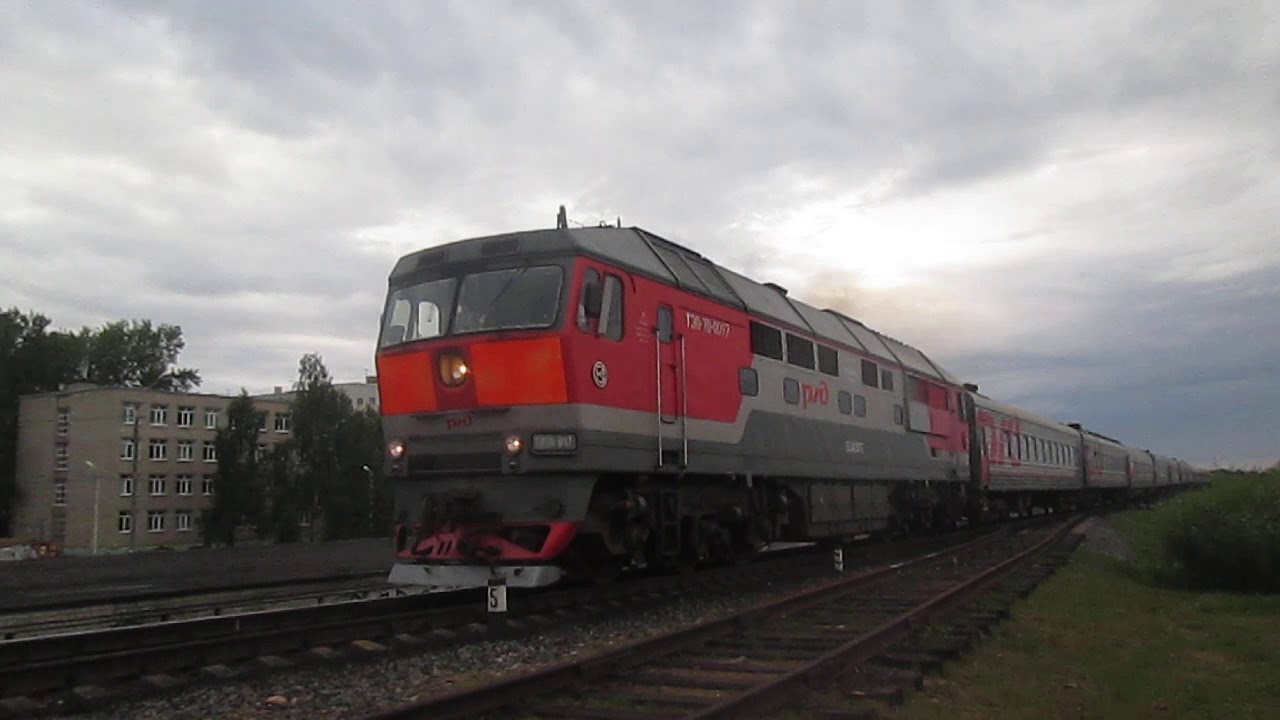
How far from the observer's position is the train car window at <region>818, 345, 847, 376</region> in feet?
53.5

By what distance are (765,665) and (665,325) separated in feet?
16.5

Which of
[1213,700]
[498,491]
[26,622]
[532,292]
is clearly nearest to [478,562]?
[498,491]

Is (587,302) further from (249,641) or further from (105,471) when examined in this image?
(105,471)

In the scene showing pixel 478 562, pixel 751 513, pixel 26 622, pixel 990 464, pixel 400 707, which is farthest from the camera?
pixel 990 464

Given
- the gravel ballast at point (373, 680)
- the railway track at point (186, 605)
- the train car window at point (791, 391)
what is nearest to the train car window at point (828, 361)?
the train car window at point (791, 391)

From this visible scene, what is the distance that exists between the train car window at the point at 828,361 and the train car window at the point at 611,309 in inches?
240

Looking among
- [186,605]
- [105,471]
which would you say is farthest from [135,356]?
[186,605]

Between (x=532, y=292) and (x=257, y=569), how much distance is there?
13749 mm

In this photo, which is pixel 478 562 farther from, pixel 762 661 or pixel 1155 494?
pixel 1155 494

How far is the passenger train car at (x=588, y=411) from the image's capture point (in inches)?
396

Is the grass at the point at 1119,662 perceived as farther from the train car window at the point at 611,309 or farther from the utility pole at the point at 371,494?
the utility pole at the point at 371,494

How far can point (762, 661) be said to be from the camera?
26.2 feet

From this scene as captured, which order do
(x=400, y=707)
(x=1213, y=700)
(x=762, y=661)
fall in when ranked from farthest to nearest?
(x=762, y=661)
(x=1213, y=700)
(x=400, y=707)

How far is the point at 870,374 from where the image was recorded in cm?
1853
